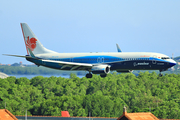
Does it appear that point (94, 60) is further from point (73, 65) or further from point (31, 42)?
point (31, 42)

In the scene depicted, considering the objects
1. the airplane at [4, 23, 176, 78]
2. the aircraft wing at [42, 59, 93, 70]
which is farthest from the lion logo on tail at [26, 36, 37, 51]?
the aircraft wing at [42, 59, 93, 70]

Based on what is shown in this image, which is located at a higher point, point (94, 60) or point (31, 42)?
point (31, 42)

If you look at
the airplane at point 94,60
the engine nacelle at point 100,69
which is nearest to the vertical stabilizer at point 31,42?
the airplane at point 94,60

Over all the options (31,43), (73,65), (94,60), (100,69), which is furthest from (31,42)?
(100,69)

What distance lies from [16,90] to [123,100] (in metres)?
47.4

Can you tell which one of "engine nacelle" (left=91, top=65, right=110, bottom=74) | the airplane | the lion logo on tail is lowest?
"engine nacelle" (left=91, top=65, right=110, bottom=74)

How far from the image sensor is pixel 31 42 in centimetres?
11044

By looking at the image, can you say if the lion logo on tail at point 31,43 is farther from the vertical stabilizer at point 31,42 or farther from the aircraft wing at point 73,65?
the aircraft wing at point 73,65

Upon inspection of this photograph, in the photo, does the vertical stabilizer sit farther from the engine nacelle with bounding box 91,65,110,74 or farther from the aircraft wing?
the engine nacelle with bounding box 91,65,110,74

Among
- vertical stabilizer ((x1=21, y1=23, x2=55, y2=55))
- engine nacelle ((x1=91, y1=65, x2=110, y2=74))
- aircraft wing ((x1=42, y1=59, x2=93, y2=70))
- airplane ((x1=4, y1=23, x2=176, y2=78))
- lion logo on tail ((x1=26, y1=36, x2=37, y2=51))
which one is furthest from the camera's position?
lion logo on tail ((x1=26, y1=36, x2=37, y2=51))

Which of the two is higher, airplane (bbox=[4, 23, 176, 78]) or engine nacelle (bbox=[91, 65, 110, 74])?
airplane (bbox=[4, 23, 176, 78])

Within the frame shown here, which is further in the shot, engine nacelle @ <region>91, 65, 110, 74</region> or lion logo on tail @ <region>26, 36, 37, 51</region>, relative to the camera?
lion logo on tail @ <region>26, 36, 37, 51</region>

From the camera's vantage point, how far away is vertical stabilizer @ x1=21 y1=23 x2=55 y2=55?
10969cm

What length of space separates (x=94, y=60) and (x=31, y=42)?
68.4 ft
